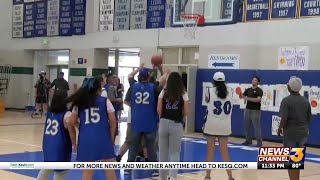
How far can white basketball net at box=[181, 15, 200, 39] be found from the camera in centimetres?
1602

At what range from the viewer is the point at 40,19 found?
2289 centimetres

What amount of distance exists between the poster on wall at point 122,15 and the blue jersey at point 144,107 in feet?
38.8

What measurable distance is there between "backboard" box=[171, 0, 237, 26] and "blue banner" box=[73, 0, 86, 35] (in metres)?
5.56

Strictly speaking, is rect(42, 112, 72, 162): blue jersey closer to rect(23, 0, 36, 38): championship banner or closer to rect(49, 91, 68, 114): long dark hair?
rect(49, 91, 68, 114): long dark hair

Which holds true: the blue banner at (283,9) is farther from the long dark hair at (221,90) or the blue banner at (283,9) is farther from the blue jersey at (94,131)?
the blue jersey at (94,131)

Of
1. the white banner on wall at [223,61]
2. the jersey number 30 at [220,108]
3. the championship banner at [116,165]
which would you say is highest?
the white banner on wall at [223,61]

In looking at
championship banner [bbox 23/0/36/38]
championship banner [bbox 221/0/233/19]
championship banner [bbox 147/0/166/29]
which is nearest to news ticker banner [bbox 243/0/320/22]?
championship banner [bbox 221/0/233/19]

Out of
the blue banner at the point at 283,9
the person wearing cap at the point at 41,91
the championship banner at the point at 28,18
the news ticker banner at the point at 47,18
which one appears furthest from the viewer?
the championship banner at the point at 28,18

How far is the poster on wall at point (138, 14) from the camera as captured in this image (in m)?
18.3

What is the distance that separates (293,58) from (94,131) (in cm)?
969

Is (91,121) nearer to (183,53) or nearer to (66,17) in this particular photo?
(183,53)

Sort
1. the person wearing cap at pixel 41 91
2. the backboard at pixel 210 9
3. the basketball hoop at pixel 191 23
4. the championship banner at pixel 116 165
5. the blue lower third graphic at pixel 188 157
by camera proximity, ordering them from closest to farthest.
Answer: the championship banner at pixel 116 165 < the blue lower third graphic at pixel 188 157 < the backboard at pixel 210 9 < the basketball hoop at pixel 191 23 < the person wearing cap at pixel 41 91

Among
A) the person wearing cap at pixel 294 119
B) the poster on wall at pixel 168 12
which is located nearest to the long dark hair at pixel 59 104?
the person wearing cap at pixel 294 119

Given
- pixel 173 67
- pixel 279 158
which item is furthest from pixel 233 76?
pixel 279 158
